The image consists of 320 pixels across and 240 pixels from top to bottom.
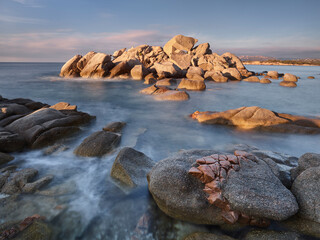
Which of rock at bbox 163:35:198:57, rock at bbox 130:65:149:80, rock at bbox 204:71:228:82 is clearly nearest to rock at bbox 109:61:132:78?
rock at bbox 130:65:149:80

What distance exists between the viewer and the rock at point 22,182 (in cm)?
427

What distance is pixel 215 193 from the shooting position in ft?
11.3

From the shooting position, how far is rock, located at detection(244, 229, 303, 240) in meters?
2.96

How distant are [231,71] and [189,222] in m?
32.3

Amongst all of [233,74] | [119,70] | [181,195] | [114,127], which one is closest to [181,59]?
[233,74]

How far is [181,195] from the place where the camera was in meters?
3.57

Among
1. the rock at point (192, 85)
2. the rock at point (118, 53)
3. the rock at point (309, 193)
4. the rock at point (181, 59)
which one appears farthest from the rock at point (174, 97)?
the rock at point (118, 53)

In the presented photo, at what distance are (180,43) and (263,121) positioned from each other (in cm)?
4044

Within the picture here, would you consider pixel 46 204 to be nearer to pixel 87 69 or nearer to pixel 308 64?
pixel 87 69

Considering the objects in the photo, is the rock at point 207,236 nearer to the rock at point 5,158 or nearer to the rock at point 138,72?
the rock at point 5,158

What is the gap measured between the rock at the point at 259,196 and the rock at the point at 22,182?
4.00 metres

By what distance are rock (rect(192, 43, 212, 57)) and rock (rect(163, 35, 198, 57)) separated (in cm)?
169

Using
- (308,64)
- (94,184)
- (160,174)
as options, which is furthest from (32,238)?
(308,64)

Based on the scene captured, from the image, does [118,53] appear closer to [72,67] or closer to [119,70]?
[72,67]
